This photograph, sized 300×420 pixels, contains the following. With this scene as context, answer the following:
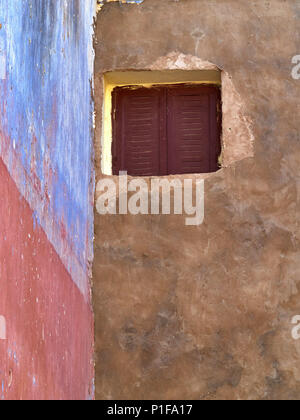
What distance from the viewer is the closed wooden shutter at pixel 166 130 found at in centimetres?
702

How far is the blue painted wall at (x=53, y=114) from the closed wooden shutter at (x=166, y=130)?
0.47 m

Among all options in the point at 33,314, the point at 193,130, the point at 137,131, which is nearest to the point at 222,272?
the point at 193,130

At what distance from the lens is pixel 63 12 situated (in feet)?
18.4

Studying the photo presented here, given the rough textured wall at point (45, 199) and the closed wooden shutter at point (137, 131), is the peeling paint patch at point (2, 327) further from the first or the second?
the closed wooden shutter at point (137, 131)

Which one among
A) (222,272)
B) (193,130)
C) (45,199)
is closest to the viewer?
(45,199)

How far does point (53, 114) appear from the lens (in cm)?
514

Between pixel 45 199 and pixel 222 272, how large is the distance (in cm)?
208

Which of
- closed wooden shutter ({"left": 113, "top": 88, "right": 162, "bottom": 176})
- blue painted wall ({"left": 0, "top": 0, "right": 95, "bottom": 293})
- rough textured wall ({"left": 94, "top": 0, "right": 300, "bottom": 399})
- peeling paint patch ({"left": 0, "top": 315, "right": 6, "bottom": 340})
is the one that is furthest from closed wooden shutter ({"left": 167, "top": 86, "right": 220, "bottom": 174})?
peeling paint patch ({"left": 0, "top": 315, "right": 6, "bottom": 340})

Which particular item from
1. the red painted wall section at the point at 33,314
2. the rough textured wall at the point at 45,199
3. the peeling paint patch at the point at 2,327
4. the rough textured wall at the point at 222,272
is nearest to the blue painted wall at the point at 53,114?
the rough textured wall at the point at 45,199

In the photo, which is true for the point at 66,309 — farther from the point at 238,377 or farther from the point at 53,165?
the point at 238,377

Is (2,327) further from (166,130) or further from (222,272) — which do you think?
(166,130)

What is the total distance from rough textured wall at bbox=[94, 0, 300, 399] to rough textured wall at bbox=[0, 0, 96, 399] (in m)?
0.28
